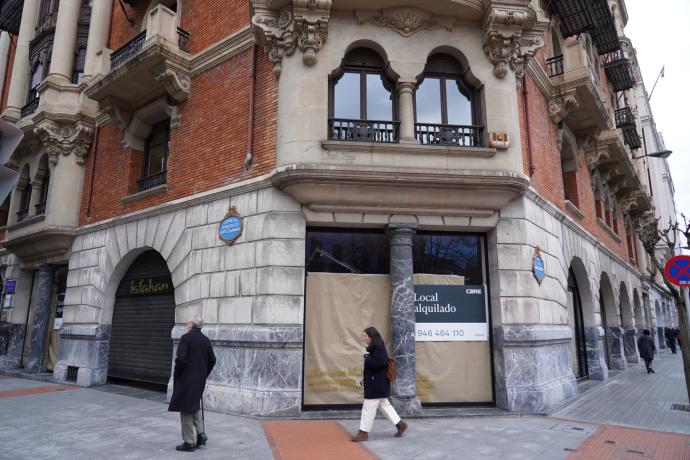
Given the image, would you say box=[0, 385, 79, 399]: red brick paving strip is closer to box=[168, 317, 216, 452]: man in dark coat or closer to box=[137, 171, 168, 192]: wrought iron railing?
box=[137, 171, 168, 192]: wrought iron railing

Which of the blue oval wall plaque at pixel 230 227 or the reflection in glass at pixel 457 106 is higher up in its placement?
the reflection in glass at pixel 457 106

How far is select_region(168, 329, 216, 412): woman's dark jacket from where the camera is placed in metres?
6.37

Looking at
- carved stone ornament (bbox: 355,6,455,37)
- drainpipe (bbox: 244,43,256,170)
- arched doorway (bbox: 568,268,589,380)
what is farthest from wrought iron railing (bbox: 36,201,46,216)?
arched doorway (bbox: 568,268,589,380)

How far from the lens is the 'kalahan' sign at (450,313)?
9.77 m

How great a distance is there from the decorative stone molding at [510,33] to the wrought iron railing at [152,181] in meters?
8.77

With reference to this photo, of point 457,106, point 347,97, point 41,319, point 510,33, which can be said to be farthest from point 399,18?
point 41,319

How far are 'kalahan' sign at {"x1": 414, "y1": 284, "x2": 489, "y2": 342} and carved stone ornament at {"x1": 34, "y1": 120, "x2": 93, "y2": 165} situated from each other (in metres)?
12.3

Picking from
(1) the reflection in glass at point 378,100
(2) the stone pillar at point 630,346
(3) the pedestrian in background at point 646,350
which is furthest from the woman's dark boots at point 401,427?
(2) the stone pillar at point 630,346

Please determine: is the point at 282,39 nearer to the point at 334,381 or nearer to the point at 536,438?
the point at 334,381

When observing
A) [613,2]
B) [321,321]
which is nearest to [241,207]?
[321,321]

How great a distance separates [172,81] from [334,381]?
27.9 feet

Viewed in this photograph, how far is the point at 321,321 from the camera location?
954cm

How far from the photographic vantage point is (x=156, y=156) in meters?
13.5

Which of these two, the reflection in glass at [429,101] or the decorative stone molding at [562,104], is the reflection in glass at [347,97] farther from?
the decorative stone molding at [562,104]
